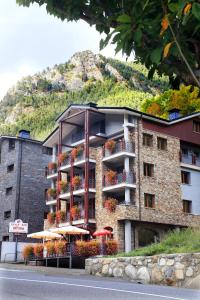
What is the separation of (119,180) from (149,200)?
2.88m

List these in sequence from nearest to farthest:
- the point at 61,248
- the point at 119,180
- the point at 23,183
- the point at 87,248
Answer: the point at 87,248 → the point at 61,248 → the point at 119,180 → the point at 23,183

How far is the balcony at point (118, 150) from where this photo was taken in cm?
3671

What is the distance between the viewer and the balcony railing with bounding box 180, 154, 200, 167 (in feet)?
134

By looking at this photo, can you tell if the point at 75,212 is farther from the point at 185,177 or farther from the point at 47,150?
the point at 47,150

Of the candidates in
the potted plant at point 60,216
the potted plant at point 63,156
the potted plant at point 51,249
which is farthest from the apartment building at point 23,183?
the potted plant at point 51,249

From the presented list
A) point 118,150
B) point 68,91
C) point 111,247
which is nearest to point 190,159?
point 118,150

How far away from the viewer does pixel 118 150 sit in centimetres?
3756

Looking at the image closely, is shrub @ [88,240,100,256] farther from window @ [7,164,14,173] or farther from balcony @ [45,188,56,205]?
window @ [7,164,14,173]

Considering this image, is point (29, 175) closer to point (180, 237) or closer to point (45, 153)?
point (45, 153)

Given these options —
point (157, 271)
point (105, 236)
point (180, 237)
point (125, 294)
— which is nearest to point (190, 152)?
point (105, 236)

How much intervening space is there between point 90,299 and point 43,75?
15142cm

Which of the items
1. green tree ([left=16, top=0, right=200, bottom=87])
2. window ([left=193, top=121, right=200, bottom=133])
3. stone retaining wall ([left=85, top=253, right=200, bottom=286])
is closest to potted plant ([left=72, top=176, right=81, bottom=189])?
window ([left=193, top=121, right=200, bottom=133])

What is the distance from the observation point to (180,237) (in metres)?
21.6

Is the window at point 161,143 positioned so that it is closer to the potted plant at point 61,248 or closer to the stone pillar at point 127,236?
the stone pillar at point 127,236
